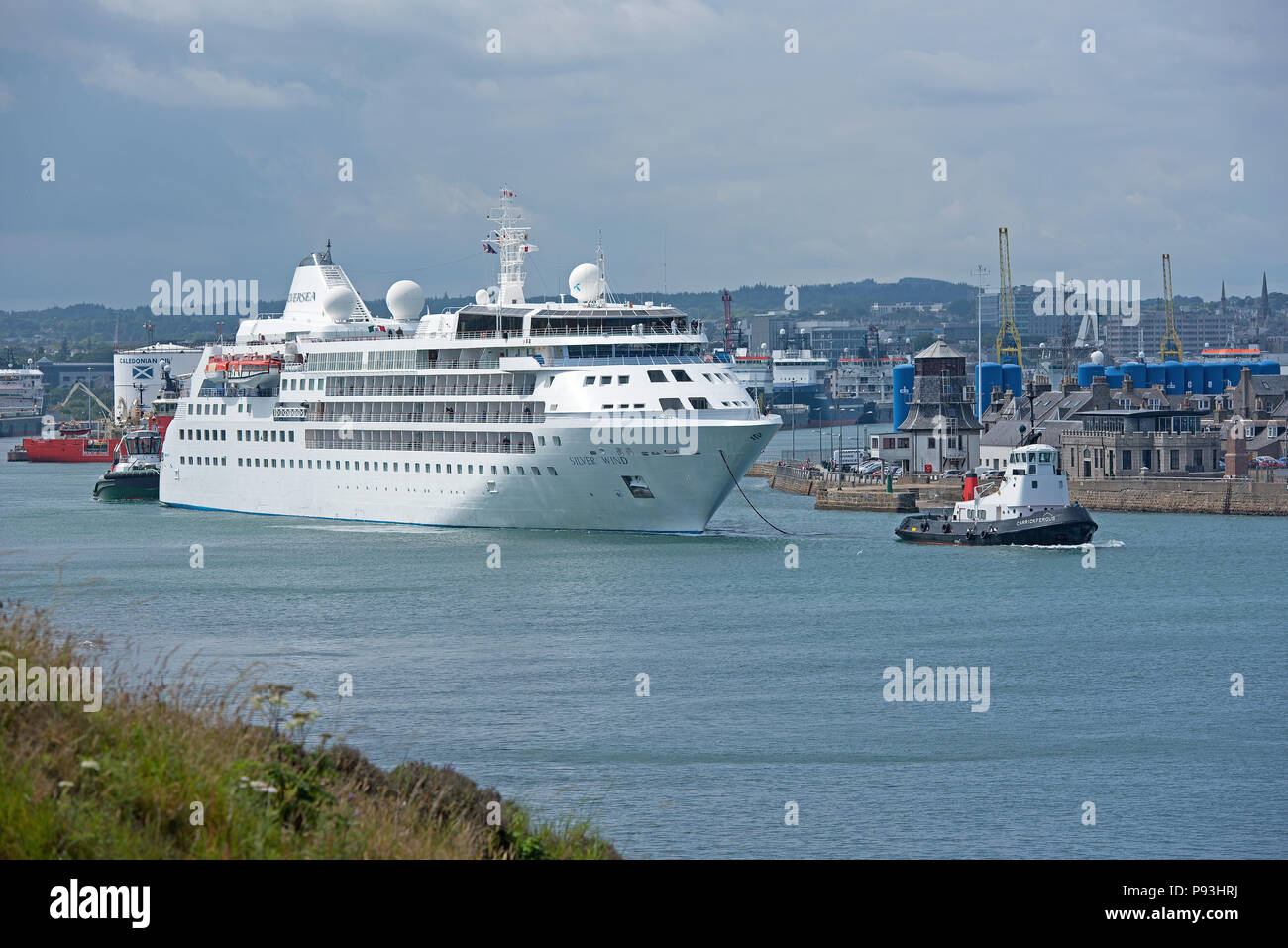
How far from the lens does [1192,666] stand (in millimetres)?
31547

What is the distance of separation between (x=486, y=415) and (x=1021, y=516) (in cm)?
1846

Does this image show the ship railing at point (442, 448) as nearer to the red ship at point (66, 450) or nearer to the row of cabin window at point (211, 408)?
the row of cabin window at point (211, 408)

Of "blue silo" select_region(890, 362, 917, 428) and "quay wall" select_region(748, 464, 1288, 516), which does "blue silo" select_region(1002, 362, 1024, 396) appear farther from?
"quay wall" select_region(748, 464, 1288, 516)

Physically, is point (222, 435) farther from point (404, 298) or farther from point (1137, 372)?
point (1137, 372)

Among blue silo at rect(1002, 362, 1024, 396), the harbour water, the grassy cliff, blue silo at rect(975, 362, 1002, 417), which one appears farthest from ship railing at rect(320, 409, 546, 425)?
blue silo at rect(1002, 362, 1024, 396)

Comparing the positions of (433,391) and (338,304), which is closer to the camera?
(433,391)

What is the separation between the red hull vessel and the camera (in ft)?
445

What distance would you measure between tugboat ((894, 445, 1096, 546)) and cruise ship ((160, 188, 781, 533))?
7664mm

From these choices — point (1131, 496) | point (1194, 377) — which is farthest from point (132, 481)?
point (1194, 377)

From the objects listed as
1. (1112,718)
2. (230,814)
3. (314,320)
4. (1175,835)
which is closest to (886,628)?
(1112,718)

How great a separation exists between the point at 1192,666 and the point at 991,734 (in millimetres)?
8349

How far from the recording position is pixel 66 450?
137 m

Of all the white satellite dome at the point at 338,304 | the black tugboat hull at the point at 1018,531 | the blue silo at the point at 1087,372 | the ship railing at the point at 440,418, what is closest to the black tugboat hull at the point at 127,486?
the white satellite dome at the point at 338,304

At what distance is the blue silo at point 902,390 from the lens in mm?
109625
